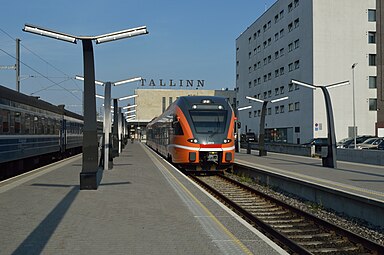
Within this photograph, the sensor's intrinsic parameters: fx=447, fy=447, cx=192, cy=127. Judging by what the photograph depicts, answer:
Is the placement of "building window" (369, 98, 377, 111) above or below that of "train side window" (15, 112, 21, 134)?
above

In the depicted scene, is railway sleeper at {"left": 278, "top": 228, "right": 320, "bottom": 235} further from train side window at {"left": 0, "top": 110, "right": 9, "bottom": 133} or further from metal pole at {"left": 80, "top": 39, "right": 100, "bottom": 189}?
train side window at {"left": 0, "top": 110, "right": 9, "bottom": 133}

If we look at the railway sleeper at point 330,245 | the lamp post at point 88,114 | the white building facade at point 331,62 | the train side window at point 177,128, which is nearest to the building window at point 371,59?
the white building facade at point 331,62

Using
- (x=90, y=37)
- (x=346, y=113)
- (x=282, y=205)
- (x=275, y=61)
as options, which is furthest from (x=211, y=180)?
(x=275, y=61)

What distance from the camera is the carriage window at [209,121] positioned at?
1861cm

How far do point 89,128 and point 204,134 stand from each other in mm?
6936

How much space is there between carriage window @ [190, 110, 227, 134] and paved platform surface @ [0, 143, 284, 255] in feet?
19.8

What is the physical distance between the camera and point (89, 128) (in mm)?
12336

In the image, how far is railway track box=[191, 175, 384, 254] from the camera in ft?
25.2

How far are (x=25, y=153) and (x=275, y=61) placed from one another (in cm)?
5010

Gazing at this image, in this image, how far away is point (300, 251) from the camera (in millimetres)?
7008

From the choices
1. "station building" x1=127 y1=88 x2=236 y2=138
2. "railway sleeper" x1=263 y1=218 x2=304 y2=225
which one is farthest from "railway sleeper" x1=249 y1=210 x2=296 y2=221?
"station building" x1=127 y1=88 x2=236 y2=138

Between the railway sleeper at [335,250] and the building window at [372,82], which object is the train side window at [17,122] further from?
the building window at [372,82]

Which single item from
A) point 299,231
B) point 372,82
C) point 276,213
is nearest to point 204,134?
point 276,213

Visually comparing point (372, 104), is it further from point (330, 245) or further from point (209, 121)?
point (330, 245)
